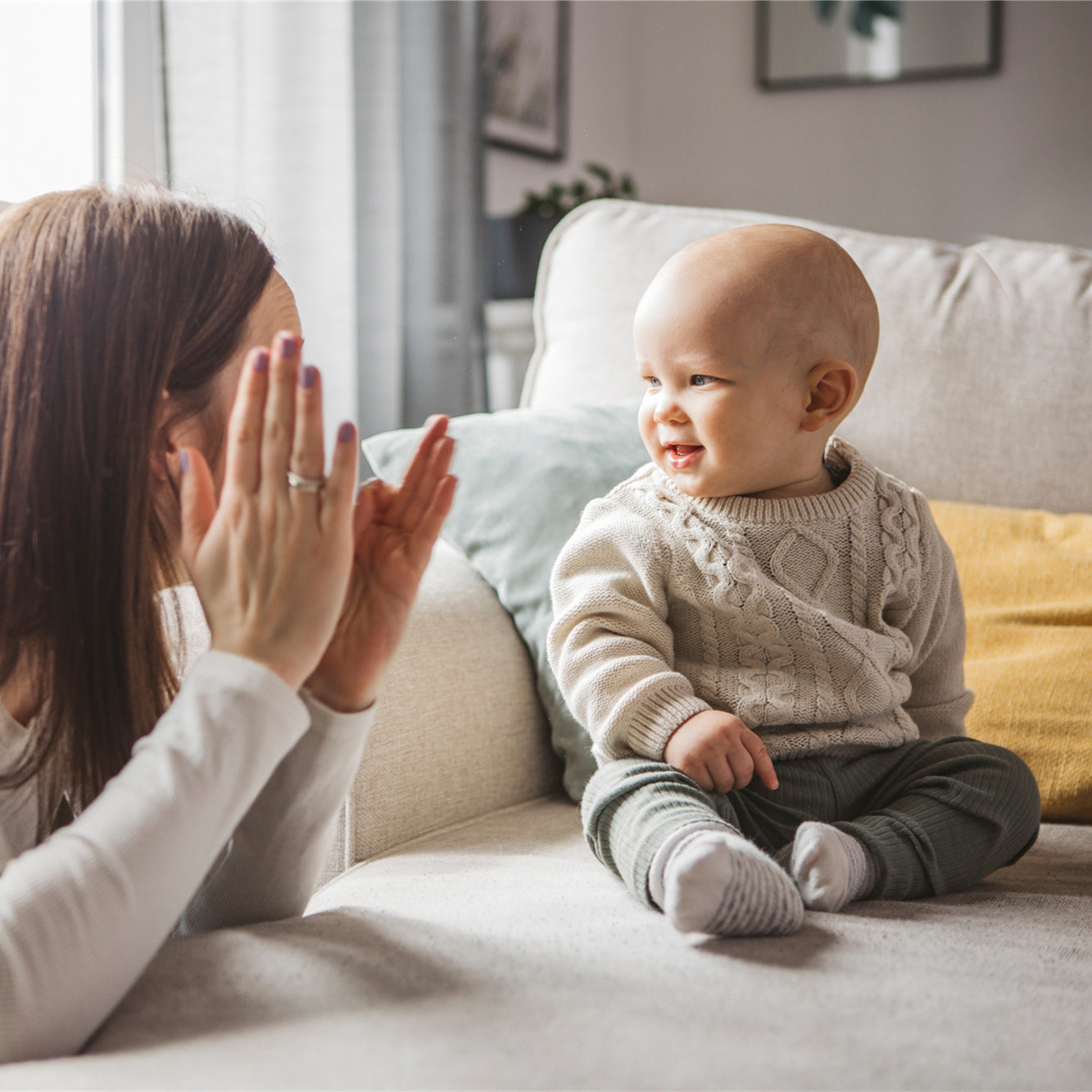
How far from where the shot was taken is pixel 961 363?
142cm

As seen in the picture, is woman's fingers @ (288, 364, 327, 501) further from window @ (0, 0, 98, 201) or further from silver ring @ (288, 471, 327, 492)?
window @ (0, 0, 98, 201)

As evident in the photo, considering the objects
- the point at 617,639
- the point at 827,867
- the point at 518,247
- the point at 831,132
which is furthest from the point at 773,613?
the point at 831,132

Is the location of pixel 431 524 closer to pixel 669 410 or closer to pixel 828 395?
pixel 669 410

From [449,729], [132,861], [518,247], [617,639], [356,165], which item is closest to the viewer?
[132,861]

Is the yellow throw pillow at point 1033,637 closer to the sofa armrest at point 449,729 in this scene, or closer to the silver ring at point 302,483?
the sofa armrest at point 449,729

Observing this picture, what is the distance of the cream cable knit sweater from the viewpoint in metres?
0.97

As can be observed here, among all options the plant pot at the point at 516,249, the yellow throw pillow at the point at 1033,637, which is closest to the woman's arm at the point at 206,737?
A: the yellow throw pillow at the point at 1033,637

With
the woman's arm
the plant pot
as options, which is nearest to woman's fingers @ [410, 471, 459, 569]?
the woman's arm

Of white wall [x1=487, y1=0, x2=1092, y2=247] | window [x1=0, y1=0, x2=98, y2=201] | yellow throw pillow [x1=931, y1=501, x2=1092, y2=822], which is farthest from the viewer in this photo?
white wall [x1=487, y1=0, x2=1092, y2=247]

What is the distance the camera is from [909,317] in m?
1.43

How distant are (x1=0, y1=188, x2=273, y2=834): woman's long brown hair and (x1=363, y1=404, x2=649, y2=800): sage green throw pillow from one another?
1.54 ft

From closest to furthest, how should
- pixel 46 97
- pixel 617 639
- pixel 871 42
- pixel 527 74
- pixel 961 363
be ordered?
pixel 617 639 < pixel 961 363 < pixel 46 97 < pixel 527 74 < pixel 871 42

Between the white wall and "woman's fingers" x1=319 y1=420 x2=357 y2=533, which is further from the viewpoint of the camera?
the white wall

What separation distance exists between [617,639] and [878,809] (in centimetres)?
26
